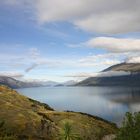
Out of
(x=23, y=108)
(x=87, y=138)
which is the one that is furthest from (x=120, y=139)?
(x=23, y=108)

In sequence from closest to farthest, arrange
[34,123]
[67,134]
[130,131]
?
[130,131] < [67,134] < [34,123]

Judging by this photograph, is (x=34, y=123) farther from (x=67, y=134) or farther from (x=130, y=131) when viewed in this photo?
(x=130, y=131)

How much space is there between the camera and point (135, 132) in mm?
62094

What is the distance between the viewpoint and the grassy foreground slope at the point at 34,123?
234 ft

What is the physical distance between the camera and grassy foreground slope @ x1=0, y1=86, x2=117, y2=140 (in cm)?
7125

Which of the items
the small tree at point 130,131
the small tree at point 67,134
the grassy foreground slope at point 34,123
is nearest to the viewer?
the small tree at point 130,131

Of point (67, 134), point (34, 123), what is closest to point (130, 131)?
point (67, 134)

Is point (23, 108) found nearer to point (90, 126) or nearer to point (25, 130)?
point (25, 130)

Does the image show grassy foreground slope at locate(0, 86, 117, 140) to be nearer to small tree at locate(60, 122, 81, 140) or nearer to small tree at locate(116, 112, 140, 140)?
small tree at locate(60, 122, 81, 140)

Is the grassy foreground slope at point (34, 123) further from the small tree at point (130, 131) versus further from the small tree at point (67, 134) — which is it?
the small tree at point (130, 131)

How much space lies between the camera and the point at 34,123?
7600 cm

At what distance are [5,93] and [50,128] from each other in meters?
25.3

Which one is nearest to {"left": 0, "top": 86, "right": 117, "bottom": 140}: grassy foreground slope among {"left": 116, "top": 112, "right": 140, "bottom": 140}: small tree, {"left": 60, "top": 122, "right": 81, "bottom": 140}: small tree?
{"left": 60, "top": 122, "right": 81, "bottom": 140}: small tree

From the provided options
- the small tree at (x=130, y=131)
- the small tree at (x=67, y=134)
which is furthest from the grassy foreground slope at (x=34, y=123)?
the small tree at (x=130, y=131)
